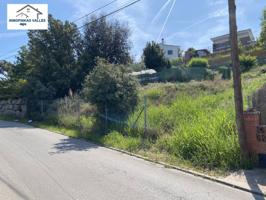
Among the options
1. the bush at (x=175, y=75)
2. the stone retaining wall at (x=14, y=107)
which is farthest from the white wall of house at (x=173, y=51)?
the stone retaining wall at (x=14, y=107)

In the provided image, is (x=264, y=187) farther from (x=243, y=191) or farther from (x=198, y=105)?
(x=198, y=105)

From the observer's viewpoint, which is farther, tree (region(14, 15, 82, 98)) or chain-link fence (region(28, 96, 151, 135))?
tree (region(14, 15, 82, 98))

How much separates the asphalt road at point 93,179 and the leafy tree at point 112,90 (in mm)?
3714

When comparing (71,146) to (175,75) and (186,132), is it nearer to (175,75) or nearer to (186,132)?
(186,132)

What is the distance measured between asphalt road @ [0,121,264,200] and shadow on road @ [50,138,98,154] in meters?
0.23

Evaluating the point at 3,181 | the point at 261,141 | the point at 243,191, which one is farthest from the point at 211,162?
the point at 3,181

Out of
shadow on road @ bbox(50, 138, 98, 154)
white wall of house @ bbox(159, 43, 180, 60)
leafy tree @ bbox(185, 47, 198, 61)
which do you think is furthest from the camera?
white wall of house @ bbox(159, 43, 180, 60)

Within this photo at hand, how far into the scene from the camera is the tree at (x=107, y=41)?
105ft

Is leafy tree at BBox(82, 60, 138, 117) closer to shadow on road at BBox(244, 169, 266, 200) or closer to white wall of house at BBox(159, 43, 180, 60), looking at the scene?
shadow on road at BBox(244, 169, 266, 200)

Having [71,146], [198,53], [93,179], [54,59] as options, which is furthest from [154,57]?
[93,179]

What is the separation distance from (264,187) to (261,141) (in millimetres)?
1812

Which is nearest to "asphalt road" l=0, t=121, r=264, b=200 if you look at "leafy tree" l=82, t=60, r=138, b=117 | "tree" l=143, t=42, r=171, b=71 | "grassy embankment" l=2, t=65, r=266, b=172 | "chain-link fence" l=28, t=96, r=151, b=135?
"grassy embankment" l=2, t=65, r=266, b=172

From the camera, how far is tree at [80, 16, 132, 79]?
32125 mm

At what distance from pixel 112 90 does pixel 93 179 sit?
26.3 ft
